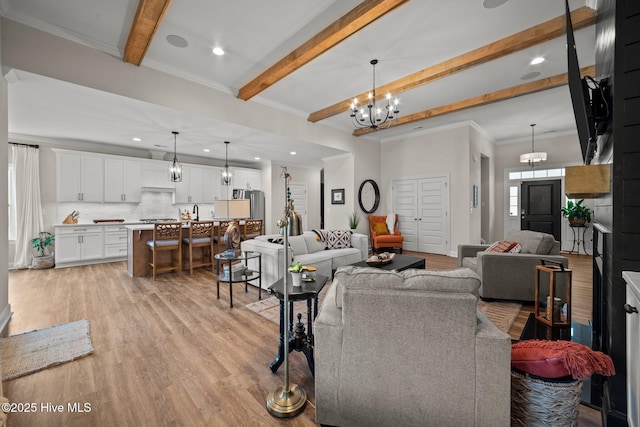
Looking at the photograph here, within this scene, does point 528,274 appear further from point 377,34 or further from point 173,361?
point 173,361

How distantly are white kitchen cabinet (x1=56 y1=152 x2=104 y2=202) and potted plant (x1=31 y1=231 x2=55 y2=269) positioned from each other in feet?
2.60

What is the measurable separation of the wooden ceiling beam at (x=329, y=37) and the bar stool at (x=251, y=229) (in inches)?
113

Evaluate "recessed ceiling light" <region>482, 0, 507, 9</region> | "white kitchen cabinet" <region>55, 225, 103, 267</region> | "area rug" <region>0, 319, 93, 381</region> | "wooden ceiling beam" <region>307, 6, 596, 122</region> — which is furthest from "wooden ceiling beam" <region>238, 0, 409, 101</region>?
"white kitchen cabinet" <region>55, 225, 103, 267</region>

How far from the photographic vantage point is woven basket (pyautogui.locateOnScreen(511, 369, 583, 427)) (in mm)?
1243

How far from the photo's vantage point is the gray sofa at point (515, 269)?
315cm

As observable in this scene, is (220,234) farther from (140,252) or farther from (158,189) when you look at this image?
(158,189)

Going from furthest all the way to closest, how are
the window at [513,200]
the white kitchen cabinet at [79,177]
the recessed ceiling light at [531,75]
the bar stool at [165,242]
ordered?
the window at [513,200] → the white kitchen cabinet at [79,177] → the bar stool at [165,242] → the recessed ceiling light at [531,75]

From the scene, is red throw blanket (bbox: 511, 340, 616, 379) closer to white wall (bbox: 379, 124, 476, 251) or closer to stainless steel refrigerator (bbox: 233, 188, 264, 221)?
white wall (bbox: 379, 124, 476, 251)

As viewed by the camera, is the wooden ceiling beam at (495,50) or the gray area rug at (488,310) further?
the gray area rug at (488,310)

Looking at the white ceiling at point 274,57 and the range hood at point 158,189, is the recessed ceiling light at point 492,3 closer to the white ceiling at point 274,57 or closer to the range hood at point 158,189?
the white ceiling at point 274,57

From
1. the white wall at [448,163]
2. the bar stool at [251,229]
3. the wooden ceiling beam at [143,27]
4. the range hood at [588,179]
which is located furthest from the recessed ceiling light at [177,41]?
the white wall at [448,163]

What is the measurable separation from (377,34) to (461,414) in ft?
11.1

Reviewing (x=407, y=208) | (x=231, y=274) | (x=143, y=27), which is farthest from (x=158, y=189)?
(x=407, y=208)

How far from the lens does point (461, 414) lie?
50.3 inches
